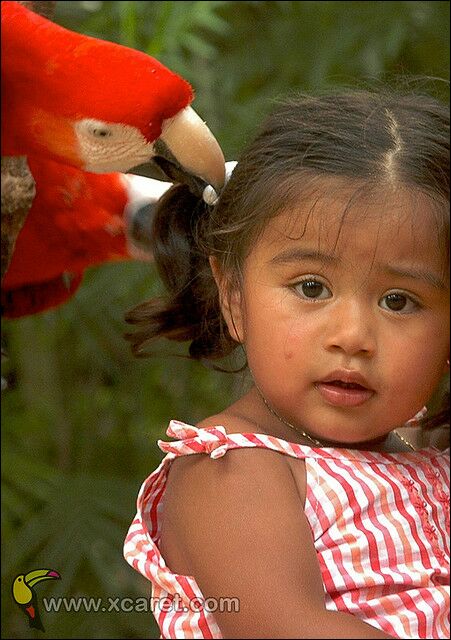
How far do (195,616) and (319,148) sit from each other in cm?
27

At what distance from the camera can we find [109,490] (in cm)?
133

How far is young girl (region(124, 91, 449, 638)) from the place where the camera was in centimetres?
49

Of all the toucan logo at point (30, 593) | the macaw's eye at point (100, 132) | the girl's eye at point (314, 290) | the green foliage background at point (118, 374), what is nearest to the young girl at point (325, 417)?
the girl's eye at point (314, 290)

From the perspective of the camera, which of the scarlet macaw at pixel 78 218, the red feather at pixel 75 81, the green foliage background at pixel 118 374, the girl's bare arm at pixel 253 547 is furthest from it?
the green foliage background at pixel 118 374

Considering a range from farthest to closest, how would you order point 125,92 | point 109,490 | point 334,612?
1. point 109,490
2. point 125,92
3. point 334,612

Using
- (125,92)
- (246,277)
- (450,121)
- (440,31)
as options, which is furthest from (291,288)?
(440,31)

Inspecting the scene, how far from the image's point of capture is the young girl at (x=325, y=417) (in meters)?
0.49

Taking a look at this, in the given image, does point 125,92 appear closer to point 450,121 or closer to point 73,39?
point 73,39

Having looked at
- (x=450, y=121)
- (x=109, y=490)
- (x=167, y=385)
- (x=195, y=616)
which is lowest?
(x=109, y=490)

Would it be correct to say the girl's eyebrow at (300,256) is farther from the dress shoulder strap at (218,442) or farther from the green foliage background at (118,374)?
the green foliage background at (118,374)

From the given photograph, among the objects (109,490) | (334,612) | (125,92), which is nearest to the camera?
(334,612)

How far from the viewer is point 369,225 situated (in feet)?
1.69

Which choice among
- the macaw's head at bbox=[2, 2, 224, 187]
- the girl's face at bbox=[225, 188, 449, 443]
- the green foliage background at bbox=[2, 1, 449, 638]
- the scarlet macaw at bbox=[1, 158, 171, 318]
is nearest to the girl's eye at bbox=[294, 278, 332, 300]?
the girl's face at bbox=[225, 188, 449, 443]

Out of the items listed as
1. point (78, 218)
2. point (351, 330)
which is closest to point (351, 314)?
point (351, 330)
